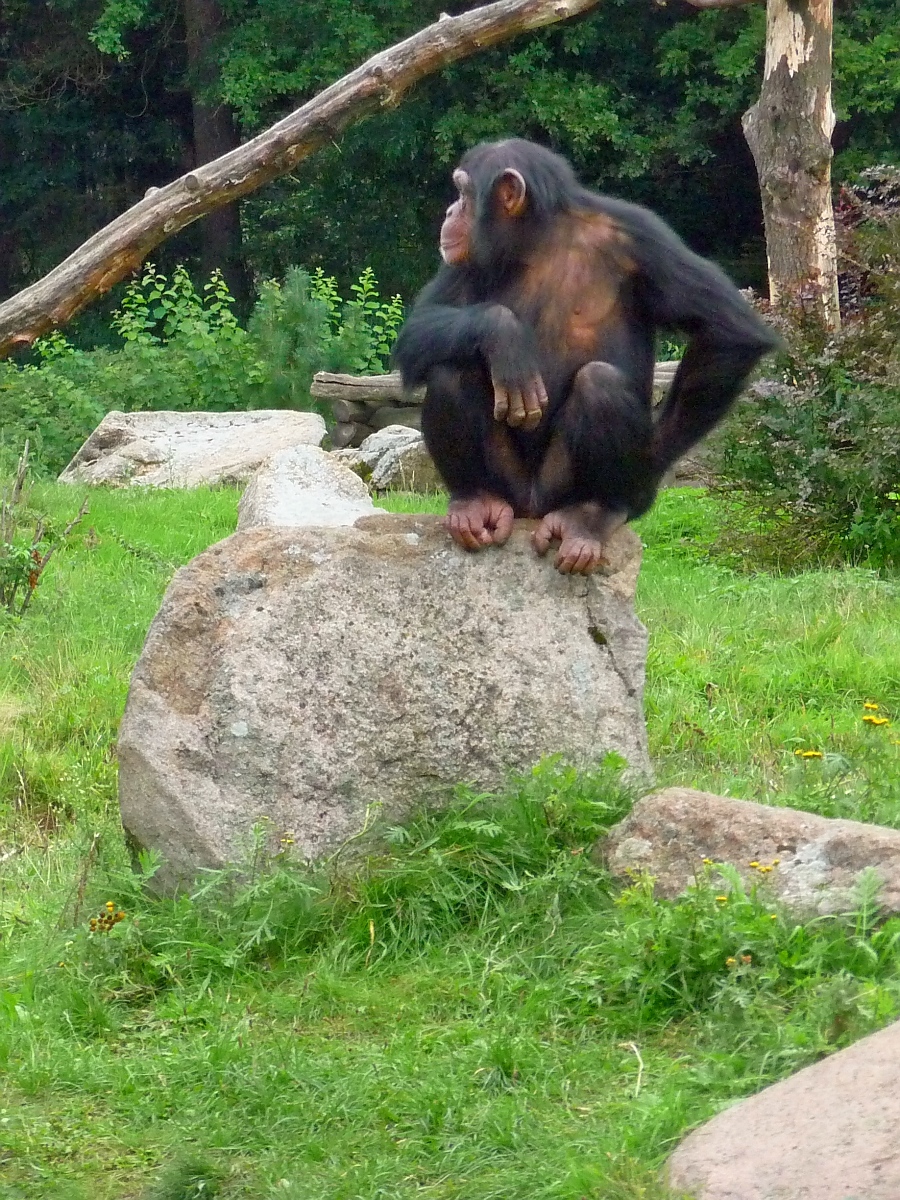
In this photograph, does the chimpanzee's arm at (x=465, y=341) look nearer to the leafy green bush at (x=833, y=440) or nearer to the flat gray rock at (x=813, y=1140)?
the flat gray rock at (x=813, y=1140)

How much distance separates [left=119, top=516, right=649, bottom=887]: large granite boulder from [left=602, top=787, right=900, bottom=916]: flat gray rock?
45 cm

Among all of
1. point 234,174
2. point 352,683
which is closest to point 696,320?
point 352,683

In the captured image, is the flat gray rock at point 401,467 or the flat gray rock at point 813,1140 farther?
the flat gray rock at point 401,467

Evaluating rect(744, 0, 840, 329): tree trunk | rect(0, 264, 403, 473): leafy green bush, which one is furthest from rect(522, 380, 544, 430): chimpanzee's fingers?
rect(0, 264, 403, 473): leafy green bush

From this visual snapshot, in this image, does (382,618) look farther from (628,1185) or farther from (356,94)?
(356,94)

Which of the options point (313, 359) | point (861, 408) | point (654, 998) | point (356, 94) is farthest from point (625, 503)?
point (313, 359)

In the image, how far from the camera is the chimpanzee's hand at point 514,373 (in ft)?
13.3

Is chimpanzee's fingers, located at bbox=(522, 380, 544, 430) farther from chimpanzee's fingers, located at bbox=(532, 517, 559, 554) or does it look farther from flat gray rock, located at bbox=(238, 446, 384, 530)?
flat gray rock, located at bbox=(238, 446, 384, 530)

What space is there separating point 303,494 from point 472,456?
260 centimetres

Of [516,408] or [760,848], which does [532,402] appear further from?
[760,848]

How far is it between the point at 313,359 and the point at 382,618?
10.3 metres

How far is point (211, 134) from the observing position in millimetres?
20297

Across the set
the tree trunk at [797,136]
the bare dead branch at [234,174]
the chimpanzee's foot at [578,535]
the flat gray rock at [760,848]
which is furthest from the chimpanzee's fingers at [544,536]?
the tree trunk at [797,136]

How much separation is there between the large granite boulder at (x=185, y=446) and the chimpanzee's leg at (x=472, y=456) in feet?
20.6
